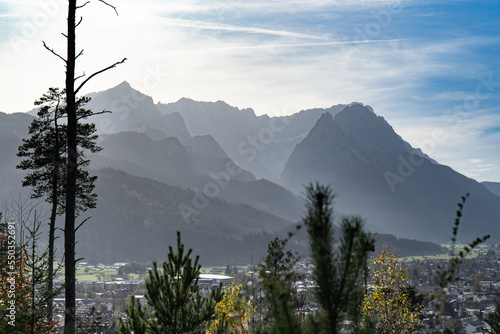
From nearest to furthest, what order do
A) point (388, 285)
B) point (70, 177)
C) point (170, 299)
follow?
point (170, 299) < point (70, 177) < point (388, 285)

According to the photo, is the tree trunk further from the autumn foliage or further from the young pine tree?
the autumn foliage

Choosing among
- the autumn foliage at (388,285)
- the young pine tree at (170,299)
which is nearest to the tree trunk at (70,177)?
the young pine tree at (170,299)

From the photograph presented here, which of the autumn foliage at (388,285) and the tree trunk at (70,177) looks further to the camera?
the autumn foliage at (388,285)

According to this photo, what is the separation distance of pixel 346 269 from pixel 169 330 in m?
6.36

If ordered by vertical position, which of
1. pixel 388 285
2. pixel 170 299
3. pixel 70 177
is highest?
pixel 70 177

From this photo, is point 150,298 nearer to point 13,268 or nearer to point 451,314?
point 13,268

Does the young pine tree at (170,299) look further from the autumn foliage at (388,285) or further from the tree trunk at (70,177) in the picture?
the autumn foliage at (388,285)

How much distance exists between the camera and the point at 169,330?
8742 millimetres

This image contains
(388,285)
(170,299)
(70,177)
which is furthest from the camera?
(388,285)

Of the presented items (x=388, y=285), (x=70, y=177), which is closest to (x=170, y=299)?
(x=70, y=177)

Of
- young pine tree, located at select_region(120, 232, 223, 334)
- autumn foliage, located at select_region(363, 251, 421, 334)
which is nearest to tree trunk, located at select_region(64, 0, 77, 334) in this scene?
young pine tree, located at select_region(120, 232, 223, 334)

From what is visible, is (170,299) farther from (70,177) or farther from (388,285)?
(388,285)

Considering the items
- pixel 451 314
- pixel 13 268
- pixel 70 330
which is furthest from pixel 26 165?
pixel 451 314

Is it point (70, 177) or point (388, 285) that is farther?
point (388, 285)
